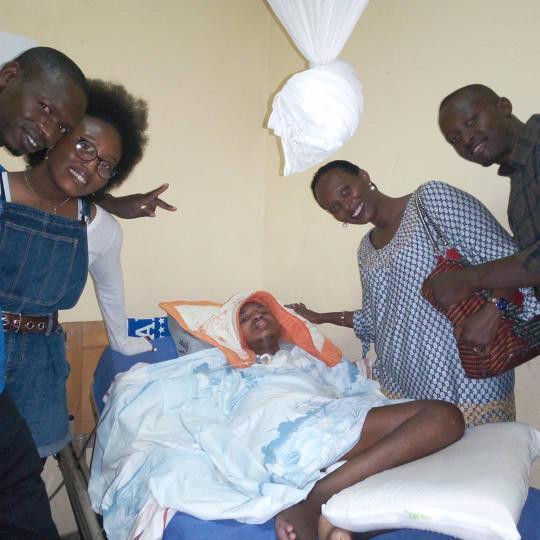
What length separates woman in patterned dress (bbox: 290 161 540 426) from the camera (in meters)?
1.31

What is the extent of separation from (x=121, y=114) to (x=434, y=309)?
4.08 ft

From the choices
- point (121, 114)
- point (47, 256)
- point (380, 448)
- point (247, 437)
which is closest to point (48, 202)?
point (47, 256)

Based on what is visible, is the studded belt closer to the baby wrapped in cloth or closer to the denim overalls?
the denim overalls

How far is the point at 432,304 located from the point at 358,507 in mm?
592

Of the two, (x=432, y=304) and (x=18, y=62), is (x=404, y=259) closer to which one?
(x=432, y=304)

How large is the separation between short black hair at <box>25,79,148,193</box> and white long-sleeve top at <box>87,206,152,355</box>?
31 cm

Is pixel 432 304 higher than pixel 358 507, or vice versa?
pixel 432 304

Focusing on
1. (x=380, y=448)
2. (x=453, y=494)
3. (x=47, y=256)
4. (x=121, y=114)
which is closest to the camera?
(x=453, y=494)

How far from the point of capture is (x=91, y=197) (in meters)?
1.76

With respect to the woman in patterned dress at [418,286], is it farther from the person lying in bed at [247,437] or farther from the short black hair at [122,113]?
the short black hair at [122,113]

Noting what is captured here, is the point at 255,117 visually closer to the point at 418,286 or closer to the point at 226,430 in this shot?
the point at 418,286

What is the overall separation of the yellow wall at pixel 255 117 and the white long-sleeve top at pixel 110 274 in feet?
1.64

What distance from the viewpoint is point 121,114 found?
1.65 meters

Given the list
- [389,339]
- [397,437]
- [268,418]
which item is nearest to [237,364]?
[268,418]
